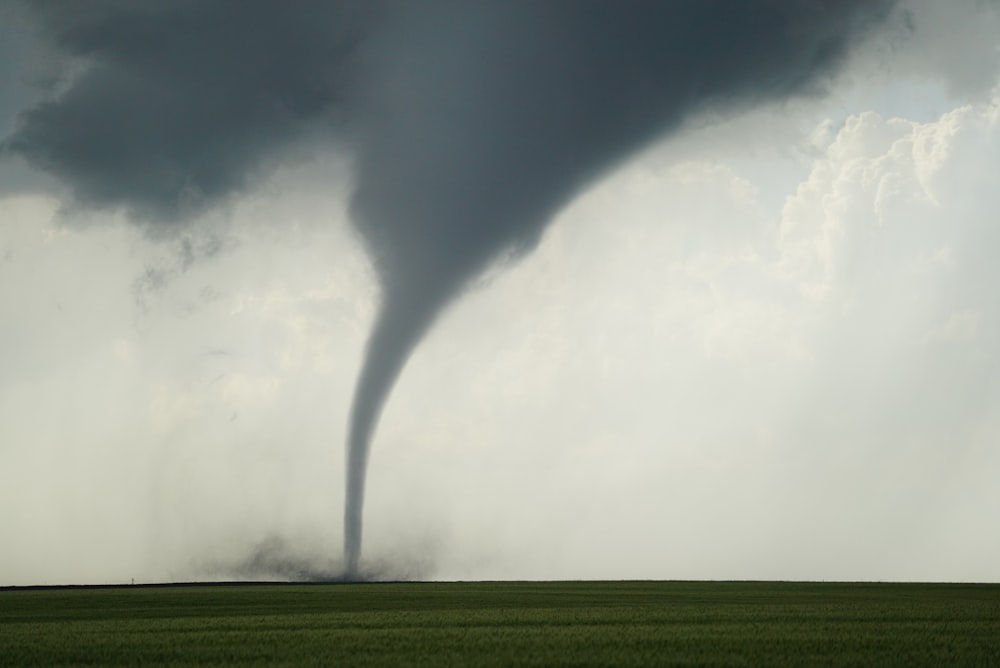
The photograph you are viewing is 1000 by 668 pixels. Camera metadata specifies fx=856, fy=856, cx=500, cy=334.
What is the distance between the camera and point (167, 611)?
47.8 m

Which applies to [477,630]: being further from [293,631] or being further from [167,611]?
[167,611]

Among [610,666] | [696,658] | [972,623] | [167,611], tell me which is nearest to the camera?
[610,666]

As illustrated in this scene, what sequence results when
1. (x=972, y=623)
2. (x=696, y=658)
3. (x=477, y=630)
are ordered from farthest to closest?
(x=972, y=623)
(x=477, y=630)
(x=696, y=658)

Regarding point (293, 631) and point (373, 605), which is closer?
point (293, 631)

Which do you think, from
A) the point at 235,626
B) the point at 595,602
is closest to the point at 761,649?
the point at 235,626

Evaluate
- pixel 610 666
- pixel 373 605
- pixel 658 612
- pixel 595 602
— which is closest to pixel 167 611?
pixel 373 605

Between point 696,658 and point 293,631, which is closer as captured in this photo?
point 696,658

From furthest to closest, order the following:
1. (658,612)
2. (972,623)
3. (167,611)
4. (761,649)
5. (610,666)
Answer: (167,611) → (658,612) → (972,623) → (761,649) → (610,666)

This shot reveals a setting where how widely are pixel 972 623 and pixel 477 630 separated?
63.4ft

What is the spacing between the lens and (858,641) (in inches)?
1043

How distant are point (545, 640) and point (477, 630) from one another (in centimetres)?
484

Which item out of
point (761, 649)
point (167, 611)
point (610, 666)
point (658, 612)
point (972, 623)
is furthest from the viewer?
point (167, 611)

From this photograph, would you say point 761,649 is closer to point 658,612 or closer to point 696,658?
point 696,658

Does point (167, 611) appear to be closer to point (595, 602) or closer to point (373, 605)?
point (373, 605)
